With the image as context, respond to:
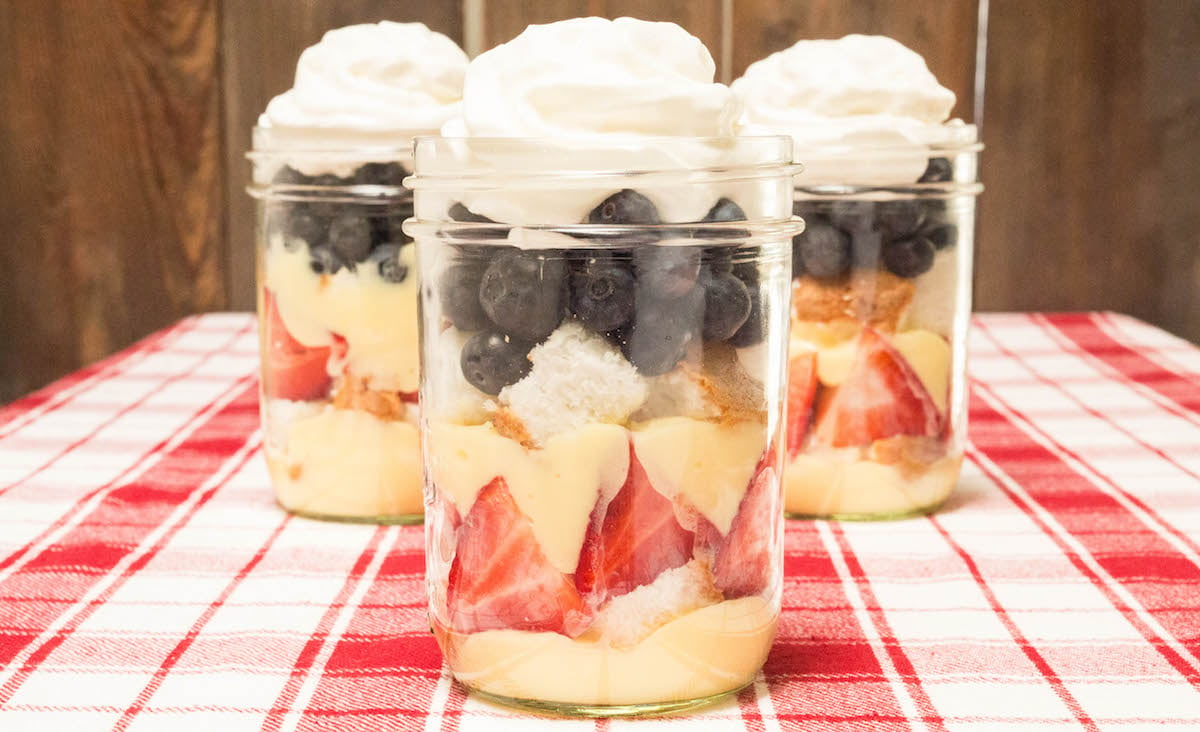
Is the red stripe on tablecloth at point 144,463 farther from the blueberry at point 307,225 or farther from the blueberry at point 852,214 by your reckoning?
the blueberry at point 852,214

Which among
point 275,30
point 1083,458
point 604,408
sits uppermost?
point 275,30

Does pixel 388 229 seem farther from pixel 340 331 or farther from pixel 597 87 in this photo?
pixel 597 87

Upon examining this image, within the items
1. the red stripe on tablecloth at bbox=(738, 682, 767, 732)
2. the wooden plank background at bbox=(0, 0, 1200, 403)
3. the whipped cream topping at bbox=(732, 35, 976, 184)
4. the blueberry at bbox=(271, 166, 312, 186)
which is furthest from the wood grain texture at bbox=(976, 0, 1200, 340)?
the red stripe on tablecloth at bbox=(738, 682, 767, 732)

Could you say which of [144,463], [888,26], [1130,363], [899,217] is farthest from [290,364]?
[888,26]

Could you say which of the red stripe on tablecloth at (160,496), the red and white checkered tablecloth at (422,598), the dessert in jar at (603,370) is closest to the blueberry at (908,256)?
the red and white checkered tablecloth at (422,598)

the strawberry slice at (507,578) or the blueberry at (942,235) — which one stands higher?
the blueberry at (942,235)

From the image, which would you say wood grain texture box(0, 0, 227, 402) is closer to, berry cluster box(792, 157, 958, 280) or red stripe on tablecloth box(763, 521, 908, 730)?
berry cluster box(792, 157, 958, 280)
